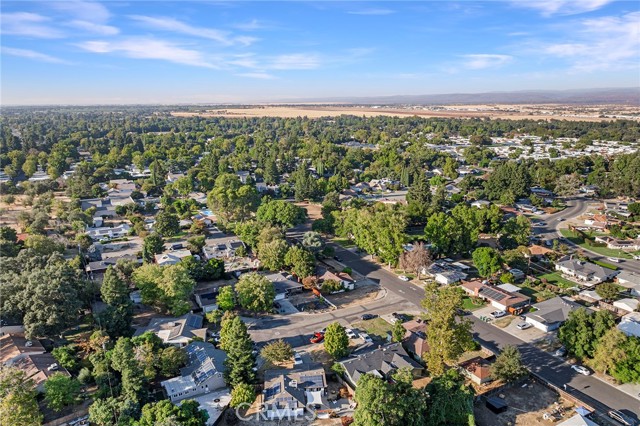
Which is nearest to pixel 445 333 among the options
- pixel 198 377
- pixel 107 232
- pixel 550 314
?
pixel 550 314

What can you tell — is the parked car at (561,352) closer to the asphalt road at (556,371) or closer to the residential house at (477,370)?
the asphalt road at (556,371)

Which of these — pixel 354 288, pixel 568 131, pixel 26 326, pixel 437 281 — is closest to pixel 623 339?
pixel 437 281

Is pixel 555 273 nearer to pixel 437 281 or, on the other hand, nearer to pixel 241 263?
pixel 437 281

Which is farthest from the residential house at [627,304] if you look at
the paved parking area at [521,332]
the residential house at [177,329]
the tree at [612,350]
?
the residential house at [177,329]

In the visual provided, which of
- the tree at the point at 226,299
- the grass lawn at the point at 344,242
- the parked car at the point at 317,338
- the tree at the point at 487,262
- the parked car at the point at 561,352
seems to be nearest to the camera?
the parked car at the point at 561,352

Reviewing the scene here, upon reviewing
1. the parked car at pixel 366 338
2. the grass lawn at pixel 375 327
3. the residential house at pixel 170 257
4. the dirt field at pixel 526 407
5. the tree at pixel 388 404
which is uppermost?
the tree at pixel 388 404

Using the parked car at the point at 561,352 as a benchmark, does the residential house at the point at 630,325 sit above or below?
above

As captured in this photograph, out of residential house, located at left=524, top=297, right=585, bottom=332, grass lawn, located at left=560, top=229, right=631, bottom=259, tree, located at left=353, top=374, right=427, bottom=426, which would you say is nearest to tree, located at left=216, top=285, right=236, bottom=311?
tree, located at left=353, top=374, right=427, bottom=426

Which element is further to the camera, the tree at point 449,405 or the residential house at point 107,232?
the residential house at point 107,232
